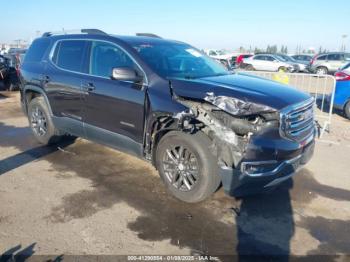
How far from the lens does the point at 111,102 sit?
4648 millimetres

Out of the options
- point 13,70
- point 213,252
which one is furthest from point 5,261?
point 13,70

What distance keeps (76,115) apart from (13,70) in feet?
33.4

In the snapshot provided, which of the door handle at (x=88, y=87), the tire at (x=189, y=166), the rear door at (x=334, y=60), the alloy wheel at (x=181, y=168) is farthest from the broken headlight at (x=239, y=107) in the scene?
the rear door at (x=334, y=60)

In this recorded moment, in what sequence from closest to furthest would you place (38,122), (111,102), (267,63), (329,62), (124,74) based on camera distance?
(124,74)
(111,102)
(38,122)
(329,62)
(267,63)

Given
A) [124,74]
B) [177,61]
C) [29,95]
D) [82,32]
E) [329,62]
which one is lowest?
[329,62]

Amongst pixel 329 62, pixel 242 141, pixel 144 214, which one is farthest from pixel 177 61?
pixel 329 62

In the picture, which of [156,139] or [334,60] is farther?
[334,60]

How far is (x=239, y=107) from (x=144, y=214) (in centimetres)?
162

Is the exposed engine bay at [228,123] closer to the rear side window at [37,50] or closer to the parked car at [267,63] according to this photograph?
the rear side window at [37,50]

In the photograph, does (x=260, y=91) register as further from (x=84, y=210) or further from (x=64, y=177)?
(x=64, y=177)

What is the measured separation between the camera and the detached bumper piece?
358 cm

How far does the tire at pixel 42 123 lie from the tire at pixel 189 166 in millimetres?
2625

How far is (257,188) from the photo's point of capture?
3768 mm

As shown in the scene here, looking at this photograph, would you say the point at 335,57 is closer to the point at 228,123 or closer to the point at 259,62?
the point at 259,62
